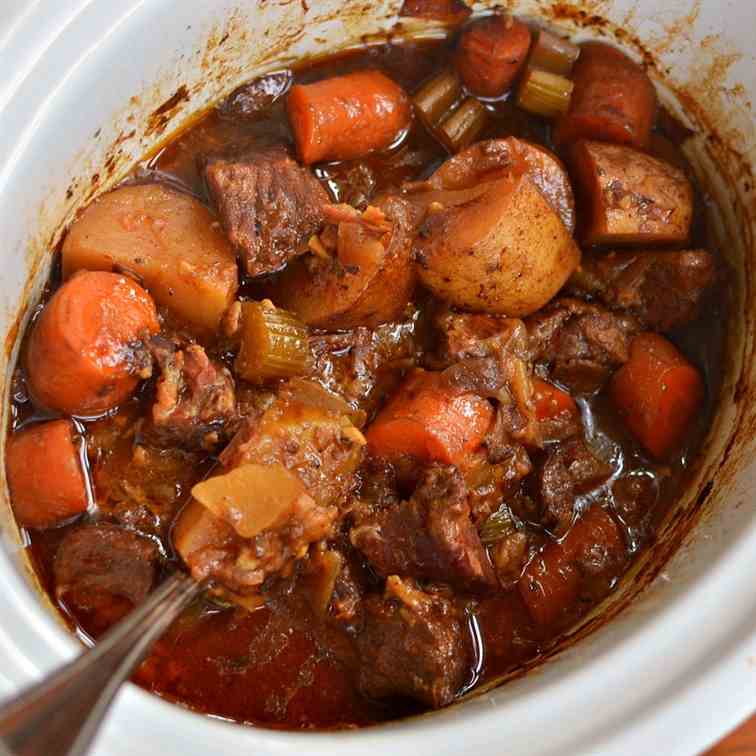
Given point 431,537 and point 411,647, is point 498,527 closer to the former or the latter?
point 431,537

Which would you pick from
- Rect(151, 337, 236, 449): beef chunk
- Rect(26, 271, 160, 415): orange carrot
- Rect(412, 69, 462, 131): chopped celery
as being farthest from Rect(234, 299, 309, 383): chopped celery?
Rect(412, 69, 462, 131): chopped celery

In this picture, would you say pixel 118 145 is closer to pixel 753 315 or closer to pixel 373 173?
pixel 373 173

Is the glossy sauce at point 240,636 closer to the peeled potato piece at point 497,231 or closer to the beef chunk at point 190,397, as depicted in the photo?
the beef chunk at point 190,397

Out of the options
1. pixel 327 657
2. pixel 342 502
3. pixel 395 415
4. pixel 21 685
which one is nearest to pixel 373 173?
pixel 395 415

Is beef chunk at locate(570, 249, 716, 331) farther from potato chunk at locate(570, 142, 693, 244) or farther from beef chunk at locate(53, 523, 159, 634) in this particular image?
beef chunk at locate(53, 523, 159, 634)

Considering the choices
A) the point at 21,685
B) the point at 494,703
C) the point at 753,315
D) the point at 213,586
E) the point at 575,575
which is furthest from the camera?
the point at 753,315

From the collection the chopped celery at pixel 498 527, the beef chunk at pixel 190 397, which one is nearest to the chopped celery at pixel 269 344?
the beef chunk at pixel 190 397
